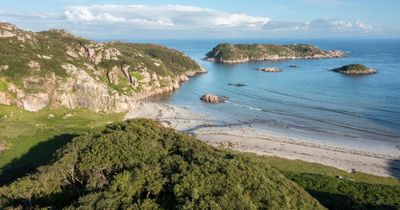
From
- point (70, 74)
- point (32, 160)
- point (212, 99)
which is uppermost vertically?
point (70, 74)

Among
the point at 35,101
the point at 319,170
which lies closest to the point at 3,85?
the point at 35,101

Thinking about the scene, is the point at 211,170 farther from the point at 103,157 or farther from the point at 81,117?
the point at 81,117

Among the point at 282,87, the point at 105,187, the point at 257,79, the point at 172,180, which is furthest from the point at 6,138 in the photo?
the point at 257,79

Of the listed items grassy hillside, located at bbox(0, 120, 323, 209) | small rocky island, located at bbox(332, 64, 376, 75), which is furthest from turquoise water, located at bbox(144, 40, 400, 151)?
grassy hillside, located at bbox(0, 120, 323, 209)

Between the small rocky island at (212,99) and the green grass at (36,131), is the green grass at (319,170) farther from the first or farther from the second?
the small rocky island at (212,99)

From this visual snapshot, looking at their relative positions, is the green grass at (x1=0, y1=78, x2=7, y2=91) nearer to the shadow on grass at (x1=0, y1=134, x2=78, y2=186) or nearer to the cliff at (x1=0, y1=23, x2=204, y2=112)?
the cliff at (x1=0, y1=23, x2=204, y2=112)

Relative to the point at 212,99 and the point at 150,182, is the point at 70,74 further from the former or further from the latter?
the point at 150,182
